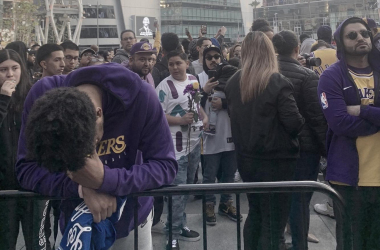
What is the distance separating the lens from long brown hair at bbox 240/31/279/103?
10.9ft

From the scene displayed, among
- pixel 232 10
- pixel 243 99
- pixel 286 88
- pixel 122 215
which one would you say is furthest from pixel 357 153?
pixel 232 10

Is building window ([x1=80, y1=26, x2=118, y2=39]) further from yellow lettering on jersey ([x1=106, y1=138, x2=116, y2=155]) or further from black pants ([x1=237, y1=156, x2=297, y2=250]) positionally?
yellow lettering on jersey ([x1=106, y1=138, x2=116, y2=155])

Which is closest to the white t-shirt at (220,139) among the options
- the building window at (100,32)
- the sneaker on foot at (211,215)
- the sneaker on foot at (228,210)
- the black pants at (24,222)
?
the sneaker on foot at (211,215)

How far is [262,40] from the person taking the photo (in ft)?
11.3

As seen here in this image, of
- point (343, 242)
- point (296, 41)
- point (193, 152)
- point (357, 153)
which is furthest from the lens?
point (193, 152)

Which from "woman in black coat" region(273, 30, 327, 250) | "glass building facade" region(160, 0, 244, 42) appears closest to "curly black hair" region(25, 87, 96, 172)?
"woman in black coat" region(273, 30, 327, 250)

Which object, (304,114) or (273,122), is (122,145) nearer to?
(273,122)

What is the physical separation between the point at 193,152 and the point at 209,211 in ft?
2.55

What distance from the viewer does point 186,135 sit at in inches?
180

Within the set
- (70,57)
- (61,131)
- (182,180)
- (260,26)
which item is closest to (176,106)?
(182,180)

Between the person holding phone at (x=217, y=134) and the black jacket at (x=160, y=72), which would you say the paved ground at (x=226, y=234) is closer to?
the person holding phone at (x=217, y=134)

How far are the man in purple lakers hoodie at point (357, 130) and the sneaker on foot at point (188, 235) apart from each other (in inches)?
A: 75.0

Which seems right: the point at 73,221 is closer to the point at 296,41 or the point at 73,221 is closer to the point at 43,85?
the point at 43,85

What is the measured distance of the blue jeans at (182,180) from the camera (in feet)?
13.9
